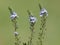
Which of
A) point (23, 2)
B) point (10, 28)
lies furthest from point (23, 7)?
point (10, 28)

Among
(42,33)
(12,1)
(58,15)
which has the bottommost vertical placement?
(42,33)

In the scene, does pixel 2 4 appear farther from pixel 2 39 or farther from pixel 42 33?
pixel 42 33

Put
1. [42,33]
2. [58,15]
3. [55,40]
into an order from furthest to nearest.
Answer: [58,15], [55,40], [42,33]

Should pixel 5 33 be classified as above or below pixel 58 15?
below

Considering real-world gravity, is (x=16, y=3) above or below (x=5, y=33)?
above

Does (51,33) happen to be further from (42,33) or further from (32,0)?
(42,33)

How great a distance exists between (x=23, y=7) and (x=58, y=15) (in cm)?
39

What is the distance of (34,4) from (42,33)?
1767 mm

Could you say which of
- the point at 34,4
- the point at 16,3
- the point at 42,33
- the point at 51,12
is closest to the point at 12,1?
the point at 16,3

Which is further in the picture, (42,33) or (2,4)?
(2,4)

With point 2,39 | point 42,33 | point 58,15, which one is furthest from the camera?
point 58,15

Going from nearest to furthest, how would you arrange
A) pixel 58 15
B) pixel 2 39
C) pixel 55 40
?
pixel 2 39, pixel 55 40, pixel 58 15

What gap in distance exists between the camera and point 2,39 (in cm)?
239

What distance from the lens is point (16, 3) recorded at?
9.90ft
